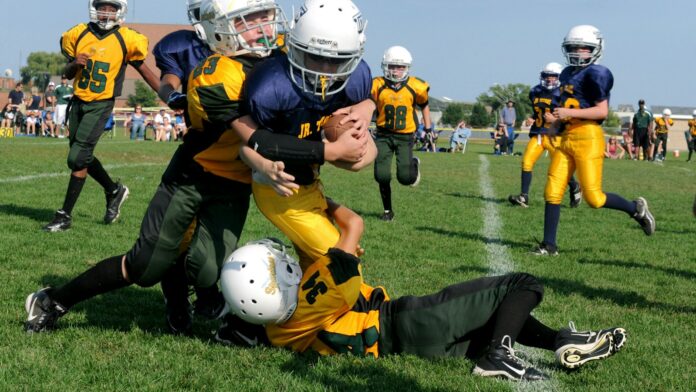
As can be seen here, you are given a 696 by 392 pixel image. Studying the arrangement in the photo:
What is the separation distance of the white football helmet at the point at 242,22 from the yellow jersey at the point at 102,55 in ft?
12.4

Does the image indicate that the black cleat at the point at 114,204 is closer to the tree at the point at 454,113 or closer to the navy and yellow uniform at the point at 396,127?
the navy and yellow uniform at the point at 396,127

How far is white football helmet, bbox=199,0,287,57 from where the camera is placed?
371cm

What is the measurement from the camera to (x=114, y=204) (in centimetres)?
762

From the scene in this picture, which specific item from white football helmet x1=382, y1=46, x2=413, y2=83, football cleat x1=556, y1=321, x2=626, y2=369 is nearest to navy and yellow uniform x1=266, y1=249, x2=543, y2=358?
football cleat x1=556, y1=321, x2=626, y2=369

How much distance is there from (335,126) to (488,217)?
6.29 metres

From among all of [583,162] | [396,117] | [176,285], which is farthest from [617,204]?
Answer: [176,285]

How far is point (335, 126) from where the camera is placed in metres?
3.59

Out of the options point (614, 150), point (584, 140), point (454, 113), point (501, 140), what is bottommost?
point (454, 113)

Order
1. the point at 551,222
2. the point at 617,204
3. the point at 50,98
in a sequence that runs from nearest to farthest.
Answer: the point at 551,222, the point at 617,204, the point at 50,98

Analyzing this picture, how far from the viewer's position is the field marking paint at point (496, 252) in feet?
11.1

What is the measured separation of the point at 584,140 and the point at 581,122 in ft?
0.54

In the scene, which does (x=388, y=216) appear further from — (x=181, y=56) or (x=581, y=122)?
(x=181, y=56)

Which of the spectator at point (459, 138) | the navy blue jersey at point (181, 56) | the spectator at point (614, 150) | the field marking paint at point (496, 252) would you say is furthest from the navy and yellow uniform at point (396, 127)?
the spectator at point (614, 150)

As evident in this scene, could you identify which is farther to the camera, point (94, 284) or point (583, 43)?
point (583, 43)
